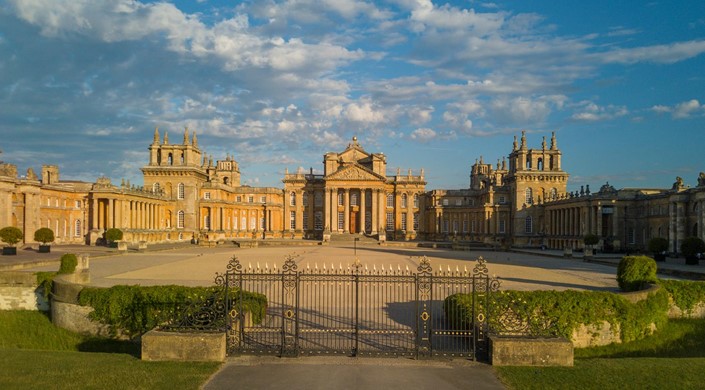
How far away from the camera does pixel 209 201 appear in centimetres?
7569

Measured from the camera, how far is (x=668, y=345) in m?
16.2

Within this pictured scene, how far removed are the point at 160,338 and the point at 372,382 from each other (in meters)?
4.96


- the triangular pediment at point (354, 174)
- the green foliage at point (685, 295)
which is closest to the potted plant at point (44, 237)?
the green foliage at point (685, 295)

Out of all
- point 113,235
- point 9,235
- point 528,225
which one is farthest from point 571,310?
point 528,225

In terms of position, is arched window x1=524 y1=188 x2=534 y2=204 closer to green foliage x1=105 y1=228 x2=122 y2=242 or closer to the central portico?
the central portico

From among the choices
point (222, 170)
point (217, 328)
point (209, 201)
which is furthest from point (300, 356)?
point (222, 170)

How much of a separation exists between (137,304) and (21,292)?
23.9ft

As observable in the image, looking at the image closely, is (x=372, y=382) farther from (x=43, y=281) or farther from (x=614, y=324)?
(x=43, y=281)

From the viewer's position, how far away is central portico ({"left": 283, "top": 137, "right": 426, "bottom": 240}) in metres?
83.6

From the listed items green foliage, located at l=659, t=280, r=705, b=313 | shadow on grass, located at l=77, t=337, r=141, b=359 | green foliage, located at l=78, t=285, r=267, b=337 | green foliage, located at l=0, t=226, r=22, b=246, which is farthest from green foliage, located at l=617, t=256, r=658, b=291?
green foliage, located at l=0, t=226, r=22, b=246

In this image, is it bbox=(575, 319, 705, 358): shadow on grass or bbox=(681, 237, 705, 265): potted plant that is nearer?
bbox=(575, 319, 705, 358): shadow on grass

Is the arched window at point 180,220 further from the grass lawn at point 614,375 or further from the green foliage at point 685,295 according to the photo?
the grass lawn at point 614,375

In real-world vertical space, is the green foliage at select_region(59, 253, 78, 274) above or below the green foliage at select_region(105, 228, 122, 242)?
above

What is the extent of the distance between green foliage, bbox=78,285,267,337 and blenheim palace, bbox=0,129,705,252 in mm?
36838
